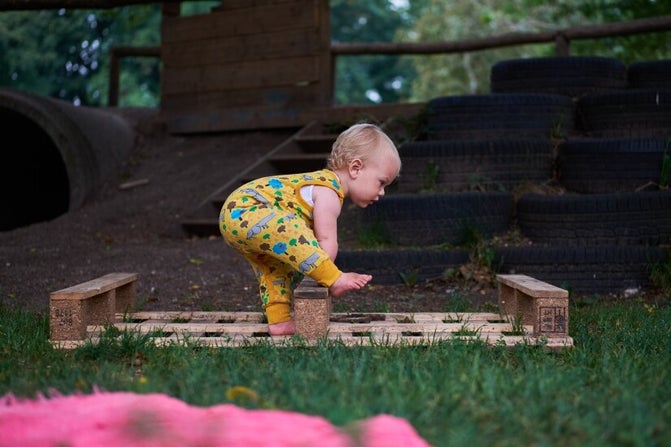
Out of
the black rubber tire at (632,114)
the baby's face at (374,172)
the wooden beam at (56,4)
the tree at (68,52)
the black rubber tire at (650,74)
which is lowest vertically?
the baby's face at (374,172)

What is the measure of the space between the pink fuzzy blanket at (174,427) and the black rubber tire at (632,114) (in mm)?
4568

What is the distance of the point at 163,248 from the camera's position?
6.18 metres

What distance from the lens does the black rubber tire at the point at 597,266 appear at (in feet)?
15.7

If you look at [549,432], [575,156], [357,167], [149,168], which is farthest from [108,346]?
[149,168]

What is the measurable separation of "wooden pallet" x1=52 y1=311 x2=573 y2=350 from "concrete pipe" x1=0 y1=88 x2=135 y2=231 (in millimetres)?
4738

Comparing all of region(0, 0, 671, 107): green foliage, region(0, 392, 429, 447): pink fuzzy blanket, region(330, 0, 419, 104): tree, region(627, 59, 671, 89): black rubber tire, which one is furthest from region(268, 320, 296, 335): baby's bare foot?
region(330, 0, 419, 104): tree

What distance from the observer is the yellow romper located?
3.15m

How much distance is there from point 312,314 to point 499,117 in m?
3.26

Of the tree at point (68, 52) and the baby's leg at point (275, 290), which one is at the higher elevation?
the tree at point (68, 52)

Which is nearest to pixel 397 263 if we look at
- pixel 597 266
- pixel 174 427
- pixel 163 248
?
pixel 597 266

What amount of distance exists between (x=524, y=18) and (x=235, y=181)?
15236mm

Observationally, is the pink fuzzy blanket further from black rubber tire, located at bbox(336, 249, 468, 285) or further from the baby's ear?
black rubber tire, located at bbox(336, 249, 468, 285)

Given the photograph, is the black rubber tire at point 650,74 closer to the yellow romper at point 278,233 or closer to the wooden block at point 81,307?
the yellow romper at point 278,233

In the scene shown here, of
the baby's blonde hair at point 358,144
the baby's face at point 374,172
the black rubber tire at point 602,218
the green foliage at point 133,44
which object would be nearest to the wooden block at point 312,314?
the baby's face at point 374,172
